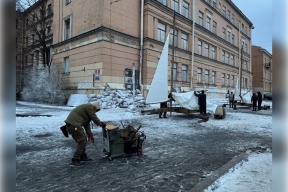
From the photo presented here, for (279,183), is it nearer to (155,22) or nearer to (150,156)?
(150,156)

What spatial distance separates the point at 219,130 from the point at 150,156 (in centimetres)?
539

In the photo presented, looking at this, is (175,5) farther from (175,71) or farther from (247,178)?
(247,178)

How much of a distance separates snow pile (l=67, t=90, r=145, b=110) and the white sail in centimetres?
442

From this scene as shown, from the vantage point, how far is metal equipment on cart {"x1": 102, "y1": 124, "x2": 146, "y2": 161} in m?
5.57

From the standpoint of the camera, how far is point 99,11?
61.6ft

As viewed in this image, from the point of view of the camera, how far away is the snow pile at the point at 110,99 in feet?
58.0

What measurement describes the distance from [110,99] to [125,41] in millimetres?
5621

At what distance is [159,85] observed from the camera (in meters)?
13.3

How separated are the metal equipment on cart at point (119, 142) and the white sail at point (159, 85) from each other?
725 cm

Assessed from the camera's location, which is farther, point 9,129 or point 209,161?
point 209,161

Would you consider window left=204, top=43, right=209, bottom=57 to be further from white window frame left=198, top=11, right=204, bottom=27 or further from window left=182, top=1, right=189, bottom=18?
window left=182, top=1, right=189, bottom=18

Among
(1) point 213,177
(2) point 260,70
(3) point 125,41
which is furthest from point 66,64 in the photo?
(2) point 260,70

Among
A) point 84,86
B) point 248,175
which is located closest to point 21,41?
point 84,86

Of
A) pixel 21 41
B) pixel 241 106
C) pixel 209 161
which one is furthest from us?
pixel 21 41
